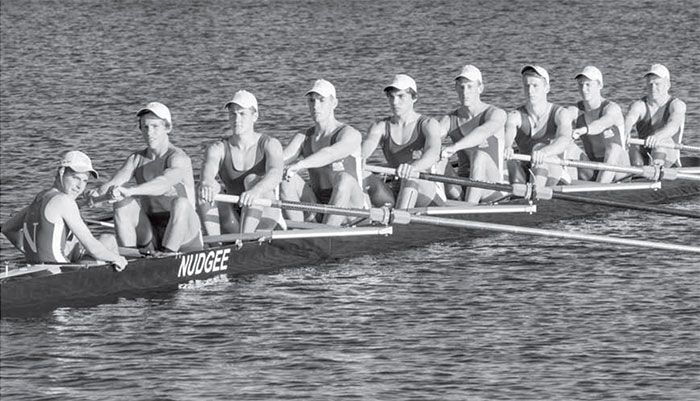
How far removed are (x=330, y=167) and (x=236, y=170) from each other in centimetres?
129

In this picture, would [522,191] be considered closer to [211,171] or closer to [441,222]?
[441,222]

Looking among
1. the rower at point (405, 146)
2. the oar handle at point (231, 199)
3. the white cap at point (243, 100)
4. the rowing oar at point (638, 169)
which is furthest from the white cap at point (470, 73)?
the oar handle at point (231, 199)

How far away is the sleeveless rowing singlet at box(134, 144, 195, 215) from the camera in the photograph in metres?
16.4

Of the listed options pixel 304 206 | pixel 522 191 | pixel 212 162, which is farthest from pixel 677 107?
pixel 212 162

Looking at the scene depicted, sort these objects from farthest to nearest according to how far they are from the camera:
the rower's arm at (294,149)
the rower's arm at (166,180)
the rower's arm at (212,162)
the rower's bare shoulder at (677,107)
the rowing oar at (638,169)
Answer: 1. the rower's bare shoulder at (677,107)
2. the rowing oar at (638,169)
3. the rower's arm at (294,149)
4. the rower's arm at (212,162)
5. the rower's arm at (166,180)

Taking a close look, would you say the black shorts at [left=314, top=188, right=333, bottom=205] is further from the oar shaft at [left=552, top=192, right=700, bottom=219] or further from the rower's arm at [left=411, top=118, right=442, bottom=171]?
the oar shaft at [left=552, top=192, right=700, bottom=219]

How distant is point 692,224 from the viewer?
20.8 m

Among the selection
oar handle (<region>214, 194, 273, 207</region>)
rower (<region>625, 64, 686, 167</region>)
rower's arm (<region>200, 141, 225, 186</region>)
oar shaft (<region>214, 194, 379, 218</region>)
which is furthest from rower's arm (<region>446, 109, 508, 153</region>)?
rower (<region>625, 64, 686, 167</region>)

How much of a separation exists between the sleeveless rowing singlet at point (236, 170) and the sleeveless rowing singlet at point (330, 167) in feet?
3.44

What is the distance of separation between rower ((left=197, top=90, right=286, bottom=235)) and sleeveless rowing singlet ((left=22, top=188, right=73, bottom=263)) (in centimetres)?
192

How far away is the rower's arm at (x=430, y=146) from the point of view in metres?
18.6

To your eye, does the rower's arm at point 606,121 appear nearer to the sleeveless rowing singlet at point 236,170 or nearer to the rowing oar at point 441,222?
the rowing oar at point 441,222

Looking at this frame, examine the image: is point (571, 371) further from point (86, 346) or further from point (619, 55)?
point (619, 55)

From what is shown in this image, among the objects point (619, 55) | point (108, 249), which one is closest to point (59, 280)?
point (108, 249)
